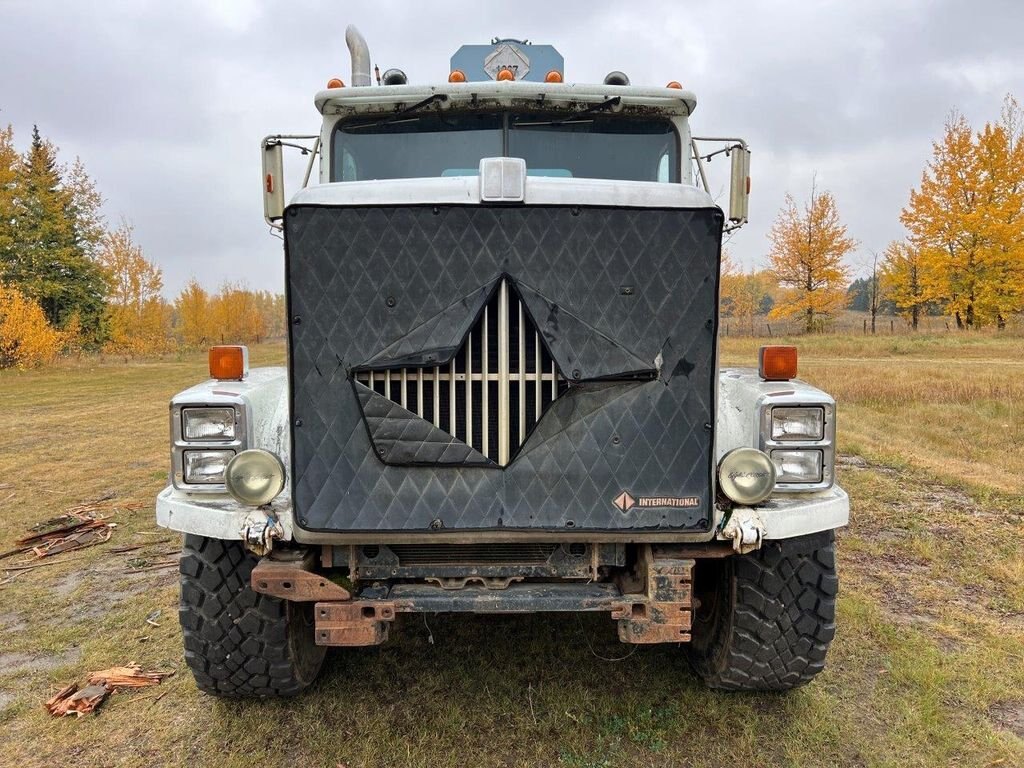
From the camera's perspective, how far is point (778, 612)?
278 cm

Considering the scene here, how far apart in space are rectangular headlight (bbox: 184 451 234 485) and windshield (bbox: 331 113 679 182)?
70.4 inches

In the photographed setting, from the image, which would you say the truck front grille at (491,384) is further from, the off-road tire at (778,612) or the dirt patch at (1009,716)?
the dirt patch at (1009,716)

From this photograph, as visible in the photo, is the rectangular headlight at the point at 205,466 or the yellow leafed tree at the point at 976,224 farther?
the yellow leafed tree at the point at 976,224

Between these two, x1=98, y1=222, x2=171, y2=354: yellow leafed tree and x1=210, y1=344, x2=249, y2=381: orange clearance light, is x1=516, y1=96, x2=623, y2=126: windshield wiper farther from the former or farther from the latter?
x1=98, y1=222, x2=171, y2=354: yellow leafed tree

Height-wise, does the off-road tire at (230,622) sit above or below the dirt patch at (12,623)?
above

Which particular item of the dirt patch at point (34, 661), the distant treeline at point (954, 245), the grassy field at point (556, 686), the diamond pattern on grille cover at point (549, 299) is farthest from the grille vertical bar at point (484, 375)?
the distant treeline at point (954, 245)

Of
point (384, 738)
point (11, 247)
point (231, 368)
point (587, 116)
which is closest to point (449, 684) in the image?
point (384, 738)

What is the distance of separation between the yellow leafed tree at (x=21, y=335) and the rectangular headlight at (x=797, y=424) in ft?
92.2

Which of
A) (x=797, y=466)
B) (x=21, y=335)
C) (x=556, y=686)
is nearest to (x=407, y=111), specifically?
(x=797, y=466)

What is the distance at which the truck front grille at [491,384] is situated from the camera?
2309 mm

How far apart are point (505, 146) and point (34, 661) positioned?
3.71 m

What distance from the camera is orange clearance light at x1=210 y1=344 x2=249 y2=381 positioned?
285 centimetres

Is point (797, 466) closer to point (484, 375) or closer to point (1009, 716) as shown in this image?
point (484, 375)

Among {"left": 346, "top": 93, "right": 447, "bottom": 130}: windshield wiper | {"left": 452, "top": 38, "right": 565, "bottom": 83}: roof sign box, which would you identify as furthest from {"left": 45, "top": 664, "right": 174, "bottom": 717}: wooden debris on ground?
{"left": 452, "top": 38, "right": 565, "bottom": 83}: roof sign box
